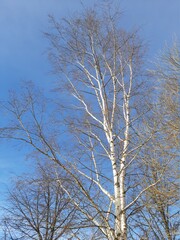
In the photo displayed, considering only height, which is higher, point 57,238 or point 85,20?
point 85,20

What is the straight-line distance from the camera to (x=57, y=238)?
1187cm

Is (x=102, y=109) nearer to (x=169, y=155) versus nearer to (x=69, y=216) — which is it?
(x=169, y=155)

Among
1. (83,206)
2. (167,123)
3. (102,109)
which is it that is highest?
(102,109)

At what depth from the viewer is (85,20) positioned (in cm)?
996

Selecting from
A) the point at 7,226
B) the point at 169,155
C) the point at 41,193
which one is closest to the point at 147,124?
the point at 169,155

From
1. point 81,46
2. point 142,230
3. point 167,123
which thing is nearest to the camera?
point 167,123

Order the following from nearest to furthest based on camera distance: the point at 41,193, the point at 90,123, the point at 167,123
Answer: the point at 167,123 < the point at 90,123 < the point at 41,193

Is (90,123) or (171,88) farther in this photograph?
(90,123)

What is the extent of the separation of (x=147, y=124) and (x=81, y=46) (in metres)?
3.61

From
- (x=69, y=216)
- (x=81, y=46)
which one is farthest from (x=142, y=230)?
(x=81, y=46)

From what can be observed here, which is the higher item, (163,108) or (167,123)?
(163,108)

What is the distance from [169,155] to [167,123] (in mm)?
805

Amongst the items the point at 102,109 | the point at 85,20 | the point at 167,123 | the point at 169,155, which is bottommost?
the point at 169,155

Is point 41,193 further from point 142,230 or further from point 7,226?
point 142,230
